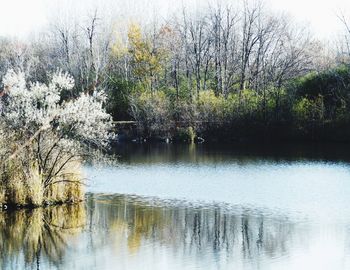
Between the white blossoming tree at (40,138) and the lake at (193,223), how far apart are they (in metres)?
0.81

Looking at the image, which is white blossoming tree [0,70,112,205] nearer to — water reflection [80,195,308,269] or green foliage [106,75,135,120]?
water reflection [80,195,308,269]

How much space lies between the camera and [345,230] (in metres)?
17.9

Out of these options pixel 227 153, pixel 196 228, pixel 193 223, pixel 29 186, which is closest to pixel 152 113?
pixel 227 153

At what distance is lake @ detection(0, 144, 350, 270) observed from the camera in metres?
15.5

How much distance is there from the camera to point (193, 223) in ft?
63.8

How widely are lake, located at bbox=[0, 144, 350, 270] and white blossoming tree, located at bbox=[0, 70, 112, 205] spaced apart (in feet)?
2.66

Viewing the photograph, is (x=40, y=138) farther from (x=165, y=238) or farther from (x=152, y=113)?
(x=152, y=113)

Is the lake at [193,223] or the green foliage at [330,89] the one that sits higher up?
the green foliage at [330,89]

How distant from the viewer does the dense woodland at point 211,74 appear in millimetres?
48875

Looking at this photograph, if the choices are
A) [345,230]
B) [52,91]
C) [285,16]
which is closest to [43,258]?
[52,91]

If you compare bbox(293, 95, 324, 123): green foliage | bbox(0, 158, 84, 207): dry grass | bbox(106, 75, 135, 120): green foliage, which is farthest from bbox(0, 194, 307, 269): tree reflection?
bbox(106, 75, 135, 120): green foliage

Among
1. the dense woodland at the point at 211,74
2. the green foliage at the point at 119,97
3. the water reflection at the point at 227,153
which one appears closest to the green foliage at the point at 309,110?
the dense woodland at the point at 211,74

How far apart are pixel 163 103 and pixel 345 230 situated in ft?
115

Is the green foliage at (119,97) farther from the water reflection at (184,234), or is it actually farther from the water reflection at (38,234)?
the water reflection at (38,234)
